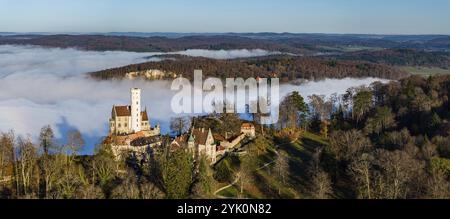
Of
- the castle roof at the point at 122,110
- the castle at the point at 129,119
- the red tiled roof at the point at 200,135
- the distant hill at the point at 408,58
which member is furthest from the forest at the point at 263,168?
the distant hill at the point at 408,58

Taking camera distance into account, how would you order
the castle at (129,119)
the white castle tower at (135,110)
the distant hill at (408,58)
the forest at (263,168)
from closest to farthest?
the forest at (263,168)
the castle at (129,119)
the white castle tower at (135,110)
the distant hill at (408,58)

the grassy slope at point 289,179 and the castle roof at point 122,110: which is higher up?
the castle roof at point 122,110

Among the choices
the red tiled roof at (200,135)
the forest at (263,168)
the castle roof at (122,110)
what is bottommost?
the forest at (263,168)

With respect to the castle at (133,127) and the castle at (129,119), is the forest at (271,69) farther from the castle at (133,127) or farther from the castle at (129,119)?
the castle at (129,119)

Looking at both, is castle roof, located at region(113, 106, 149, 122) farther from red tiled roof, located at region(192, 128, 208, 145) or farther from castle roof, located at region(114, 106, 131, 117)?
red tiled roof, located at region(192, 128, 208, 145)
